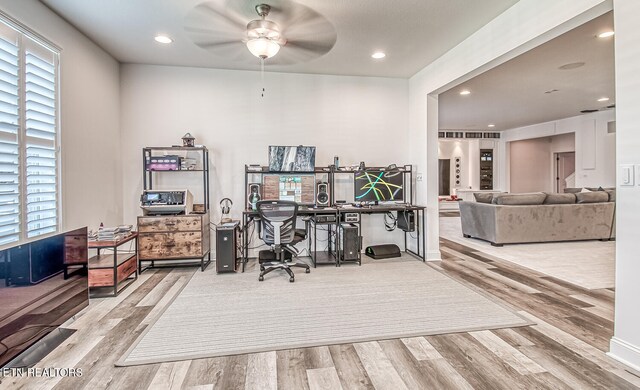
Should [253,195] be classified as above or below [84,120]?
below

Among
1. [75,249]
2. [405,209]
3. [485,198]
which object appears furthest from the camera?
[485,198]

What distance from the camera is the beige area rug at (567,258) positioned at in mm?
3460

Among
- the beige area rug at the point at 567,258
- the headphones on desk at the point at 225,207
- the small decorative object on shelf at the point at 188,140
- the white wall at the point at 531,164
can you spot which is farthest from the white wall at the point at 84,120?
the white wall at the point at 531,164

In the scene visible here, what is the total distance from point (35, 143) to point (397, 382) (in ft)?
11.2

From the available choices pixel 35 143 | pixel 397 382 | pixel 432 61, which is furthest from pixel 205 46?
pixel 397 382

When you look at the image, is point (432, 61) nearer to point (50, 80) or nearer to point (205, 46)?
point (205, 46)

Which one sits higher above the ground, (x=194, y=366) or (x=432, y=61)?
(x=432, y=61)

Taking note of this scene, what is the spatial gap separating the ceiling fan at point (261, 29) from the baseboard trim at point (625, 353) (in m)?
3.38

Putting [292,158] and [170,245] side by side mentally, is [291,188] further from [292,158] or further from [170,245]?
[170,245]

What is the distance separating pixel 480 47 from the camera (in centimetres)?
320

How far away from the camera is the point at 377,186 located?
4.36 metres

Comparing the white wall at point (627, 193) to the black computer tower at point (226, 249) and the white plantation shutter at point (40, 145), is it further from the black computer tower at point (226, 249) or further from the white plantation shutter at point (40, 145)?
the white plantation shutter at point (40, 145)

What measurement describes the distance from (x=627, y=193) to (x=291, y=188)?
3340 mm

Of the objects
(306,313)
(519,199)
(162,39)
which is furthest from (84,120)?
(519,199)
